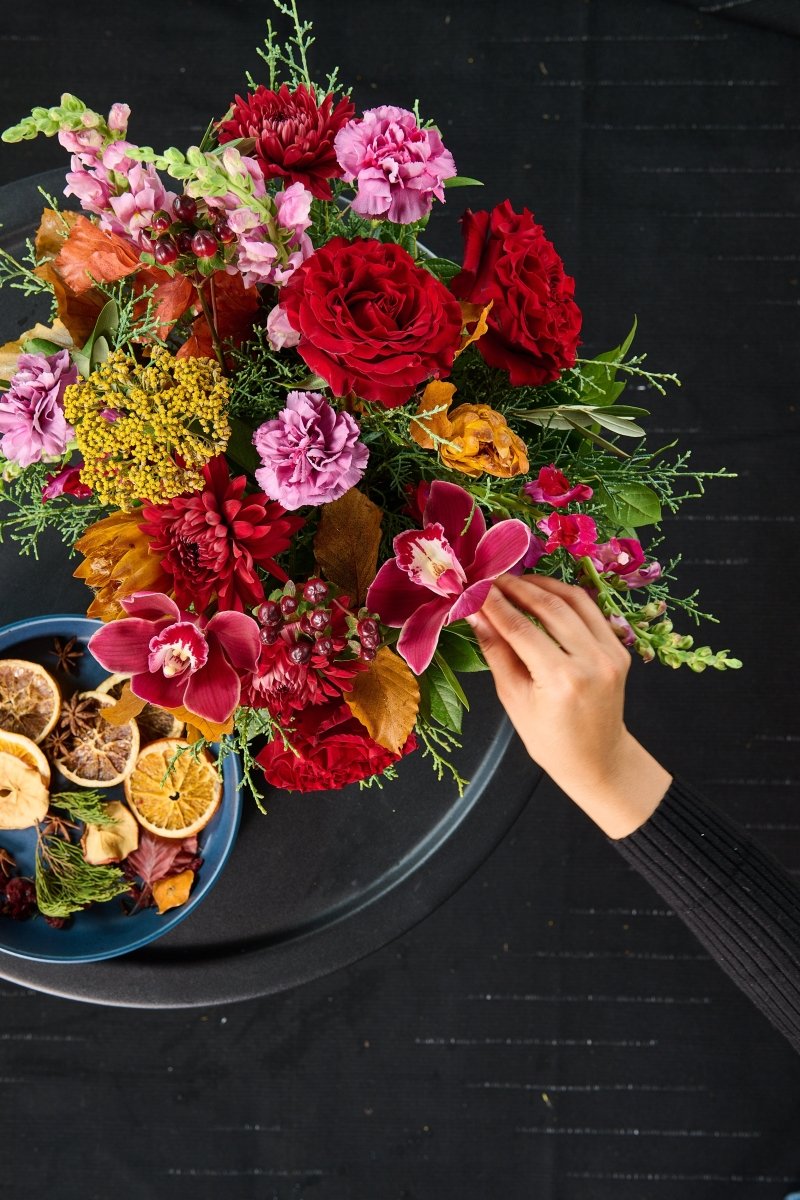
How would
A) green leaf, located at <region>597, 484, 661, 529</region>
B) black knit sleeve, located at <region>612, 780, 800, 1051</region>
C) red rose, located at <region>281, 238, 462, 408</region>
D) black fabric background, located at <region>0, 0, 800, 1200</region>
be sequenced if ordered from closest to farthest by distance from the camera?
red rose, located at <region>281, 238, 462, 408</region> < green leaf, located at <region>597, 484, 661, 529</region> < black knit sleeve, located at <region>612, 780, 800, 1051</region> < black fabric background, located at <region>0, 0, 800, 1200</region>

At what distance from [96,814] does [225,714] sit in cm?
40

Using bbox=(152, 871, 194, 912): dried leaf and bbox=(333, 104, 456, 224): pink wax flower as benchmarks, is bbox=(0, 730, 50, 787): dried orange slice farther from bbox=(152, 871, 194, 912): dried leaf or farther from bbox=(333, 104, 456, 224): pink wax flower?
bbox=(333, 104, 456, 224): pink wax flower

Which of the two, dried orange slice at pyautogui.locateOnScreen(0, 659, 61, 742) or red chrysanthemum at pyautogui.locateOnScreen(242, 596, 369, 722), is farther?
dried orange slice at pyautogui.locateOnScreen(0, 659, 61, 742)

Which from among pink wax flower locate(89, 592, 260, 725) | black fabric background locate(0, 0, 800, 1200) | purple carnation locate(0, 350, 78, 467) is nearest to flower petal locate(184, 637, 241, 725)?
pink wax flower locate(89, 592, 260, 725)

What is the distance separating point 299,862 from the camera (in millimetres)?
847

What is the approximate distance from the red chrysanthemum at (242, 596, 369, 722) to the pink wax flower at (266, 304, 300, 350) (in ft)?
0.44

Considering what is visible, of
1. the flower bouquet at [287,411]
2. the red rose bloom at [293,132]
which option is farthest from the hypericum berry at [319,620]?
the red rose bloom at [293,132]

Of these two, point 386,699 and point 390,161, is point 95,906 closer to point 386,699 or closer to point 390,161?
point 386,699

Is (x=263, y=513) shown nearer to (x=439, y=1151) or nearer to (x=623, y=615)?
(x=623, y=615)

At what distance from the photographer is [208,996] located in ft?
2.75

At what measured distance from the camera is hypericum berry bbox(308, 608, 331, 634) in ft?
1.51

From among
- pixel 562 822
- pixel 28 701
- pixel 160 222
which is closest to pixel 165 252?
pixel 160 222

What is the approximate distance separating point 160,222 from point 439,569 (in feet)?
0.69

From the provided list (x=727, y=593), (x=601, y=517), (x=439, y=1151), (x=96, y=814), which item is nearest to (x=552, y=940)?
(x=439, y=1151)
